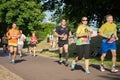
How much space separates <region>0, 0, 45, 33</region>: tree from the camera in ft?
168

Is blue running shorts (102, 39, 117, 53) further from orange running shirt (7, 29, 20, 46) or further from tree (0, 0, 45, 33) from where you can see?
tree (0, 0, 45, 33)

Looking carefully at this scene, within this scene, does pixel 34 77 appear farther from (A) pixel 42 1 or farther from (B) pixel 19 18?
(B) pixel 19 18

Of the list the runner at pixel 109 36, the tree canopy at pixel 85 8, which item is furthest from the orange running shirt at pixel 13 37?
the runner at pixel 109 36

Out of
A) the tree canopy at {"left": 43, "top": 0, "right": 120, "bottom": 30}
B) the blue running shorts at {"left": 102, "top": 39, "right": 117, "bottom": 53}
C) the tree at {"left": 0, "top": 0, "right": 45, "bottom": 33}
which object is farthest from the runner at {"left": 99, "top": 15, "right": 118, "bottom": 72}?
the tree at {"left": 0, "top": 0, "right": 45, "bottom": 33}

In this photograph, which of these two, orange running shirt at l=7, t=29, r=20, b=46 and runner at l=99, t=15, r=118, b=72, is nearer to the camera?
runner at l=99, t=15, r=118, b=72

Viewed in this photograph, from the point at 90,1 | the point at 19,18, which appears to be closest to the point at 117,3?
the point at 90,1

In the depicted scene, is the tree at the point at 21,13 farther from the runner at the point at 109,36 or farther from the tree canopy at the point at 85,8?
the runner at the point at 109,36

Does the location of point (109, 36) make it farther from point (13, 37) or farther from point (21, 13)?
point (21, 13)

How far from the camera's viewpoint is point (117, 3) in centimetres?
2053

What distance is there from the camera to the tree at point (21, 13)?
168 feet

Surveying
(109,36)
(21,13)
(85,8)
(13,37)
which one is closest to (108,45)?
(109,36)

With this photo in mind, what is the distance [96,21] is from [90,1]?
451 centimetres

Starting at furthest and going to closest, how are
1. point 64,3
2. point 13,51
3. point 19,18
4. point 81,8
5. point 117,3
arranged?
point 19,18 < point 64,3 < point 81,8 < point 117,3 < point 13,51

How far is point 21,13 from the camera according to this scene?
51.6 meters
